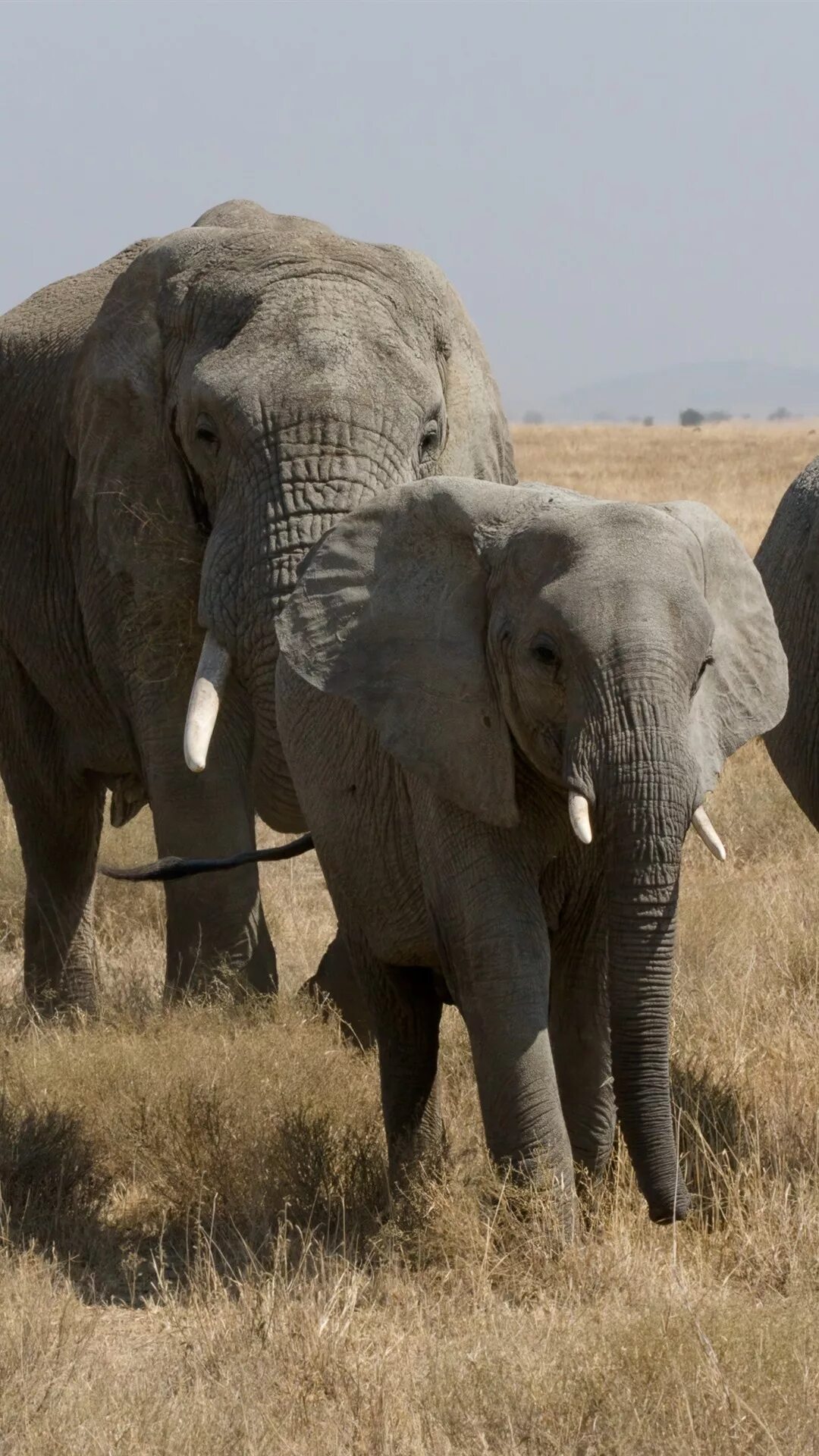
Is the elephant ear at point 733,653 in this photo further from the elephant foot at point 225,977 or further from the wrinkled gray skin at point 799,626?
the elephant foot at point 225,977

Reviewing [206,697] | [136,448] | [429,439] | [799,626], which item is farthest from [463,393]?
[206,697]

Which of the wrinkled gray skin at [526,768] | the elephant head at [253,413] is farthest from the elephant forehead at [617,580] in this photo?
the elephant head at [253,413]

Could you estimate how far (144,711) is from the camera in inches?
272

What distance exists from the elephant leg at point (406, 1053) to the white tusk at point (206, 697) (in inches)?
30.6

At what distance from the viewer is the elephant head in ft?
19.4

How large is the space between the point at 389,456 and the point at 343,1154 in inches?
74.6

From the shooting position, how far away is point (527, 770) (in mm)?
4652

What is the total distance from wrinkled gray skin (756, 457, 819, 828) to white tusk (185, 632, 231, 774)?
5.72 ft

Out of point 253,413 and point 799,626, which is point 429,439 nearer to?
point 253,413

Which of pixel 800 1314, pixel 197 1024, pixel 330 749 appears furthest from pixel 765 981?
pixel 800 1314

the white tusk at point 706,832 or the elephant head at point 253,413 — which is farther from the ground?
the elephant head at point 253,413

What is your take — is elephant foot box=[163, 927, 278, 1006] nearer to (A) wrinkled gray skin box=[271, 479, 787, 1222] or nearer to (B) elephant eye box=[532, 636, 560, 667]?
(A) wrinkled gray skin box=[271, 479, 787, 1222]

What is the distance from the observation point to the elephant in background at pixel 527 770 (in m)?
4.27

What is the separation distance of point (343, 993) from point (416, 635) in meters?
2.42
